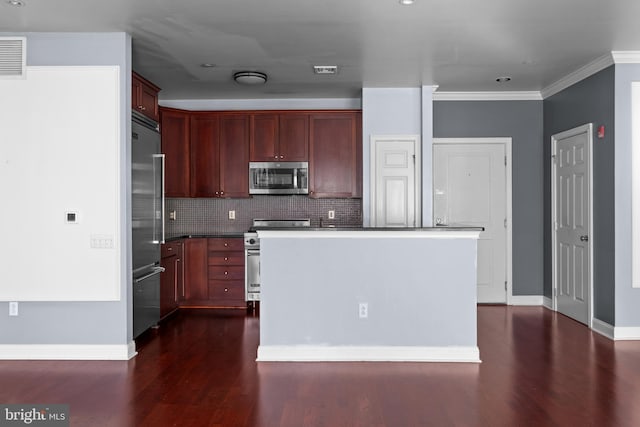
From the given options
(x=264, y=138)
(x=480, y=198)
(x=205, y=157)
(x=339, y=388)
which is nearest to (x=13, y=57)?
(x=205, y=157)

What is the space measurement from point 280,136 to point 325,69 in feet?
4.72

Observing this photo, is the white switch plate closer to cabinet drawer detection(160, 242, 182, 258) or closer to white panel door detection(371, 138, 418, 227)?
cabinet drawer detection(160, 242, 182, 258)

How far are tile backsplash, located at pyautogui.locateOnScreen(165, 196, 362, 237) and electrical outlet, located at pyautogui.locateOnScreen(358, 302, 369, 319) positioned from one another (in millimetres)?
2821

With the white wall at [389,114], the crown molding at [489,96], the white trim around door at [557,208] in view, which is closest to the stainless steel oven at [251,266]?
the white wall at [389,114]

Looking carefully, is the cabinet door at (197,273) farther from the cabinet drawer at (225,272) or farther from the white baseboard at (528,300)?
the white baseboard at (528,300)

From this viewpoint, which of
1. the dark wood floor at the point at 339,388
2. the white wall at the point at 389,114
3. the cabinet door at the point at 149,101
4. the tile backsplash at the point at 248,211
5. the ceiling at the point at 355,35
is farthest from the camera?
the tile backsplash at the point at 248,211

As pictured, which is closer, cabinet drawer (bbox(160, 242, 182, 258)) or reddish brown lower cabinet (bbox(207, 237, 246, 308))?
cabinet drawer (bbox(160, 242, 182, 258))

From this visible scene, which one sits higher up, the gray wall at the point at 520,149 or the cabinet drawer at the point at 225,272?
the gray wall at the point at 520,149

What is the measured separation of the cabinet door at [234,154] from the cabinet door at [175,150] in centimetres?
44

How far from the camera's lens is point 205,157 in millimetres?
6535

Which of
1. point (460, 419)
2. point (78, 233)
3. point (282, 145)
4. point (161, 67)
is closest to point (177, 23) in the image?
point (161, 67)

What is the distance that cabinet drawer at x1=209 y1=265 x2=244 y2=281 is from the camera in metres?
6.34

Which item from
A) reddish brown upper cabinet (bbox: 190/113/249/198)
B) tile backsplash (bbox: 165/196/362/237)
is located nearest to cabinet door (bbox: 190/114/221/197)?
reddish brown upper cabinet (bbox: 190/113/249/198)

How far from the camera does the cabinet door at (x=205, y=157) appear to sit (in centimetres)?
651
